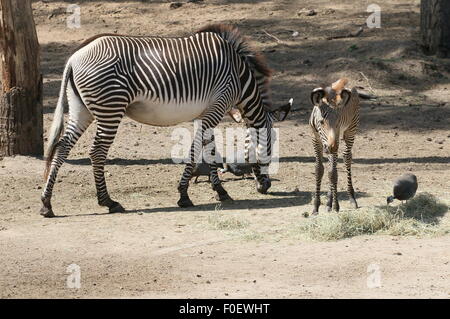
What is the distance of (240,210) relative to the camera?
11.6m

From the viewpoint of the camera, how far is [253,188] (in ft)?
42.2

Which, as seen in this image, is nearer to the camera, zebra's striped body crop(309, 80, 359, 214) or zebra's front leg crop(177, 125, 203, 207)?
zebra's striped body crop(309, 80, 359, 214)

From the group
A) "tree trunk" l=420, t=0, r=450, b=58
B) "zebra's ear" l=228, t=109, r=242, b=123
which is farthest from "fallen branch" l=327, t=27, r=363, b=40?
"zebra's ear" l=228, t=109, r=242, b=123

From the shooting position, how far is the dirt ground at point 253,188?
876cm

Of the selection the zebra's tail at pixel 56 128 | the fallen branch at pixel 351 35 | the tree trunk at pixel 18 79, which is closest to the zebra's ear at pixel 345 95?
the zebra's tail at pixel 56 128

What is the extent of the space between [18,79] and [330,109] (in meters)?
5.31

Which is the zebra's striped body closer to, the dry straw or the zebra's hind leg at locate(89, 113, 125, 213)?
the dry straw

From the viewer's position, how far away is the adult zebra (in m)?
11.4

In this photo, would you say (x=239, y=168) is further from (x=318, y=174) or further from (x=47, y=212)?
(x=47, y=212)

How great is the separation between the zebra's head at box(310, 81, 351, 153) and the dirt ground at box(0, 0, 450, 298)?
1072 millimetres

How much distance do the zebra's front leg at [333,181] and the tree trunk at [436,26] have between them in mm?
8089

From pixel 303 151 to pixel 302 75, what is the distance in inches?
142

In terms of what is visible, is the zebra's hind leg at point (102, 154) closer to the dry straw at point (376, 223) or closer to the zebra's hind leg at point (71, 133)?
→ the zebra's hind leg at point (71, 133)

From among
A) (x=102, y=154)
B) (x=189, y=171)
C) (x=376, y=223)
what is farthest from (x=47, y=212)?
(x=376, y=223)
